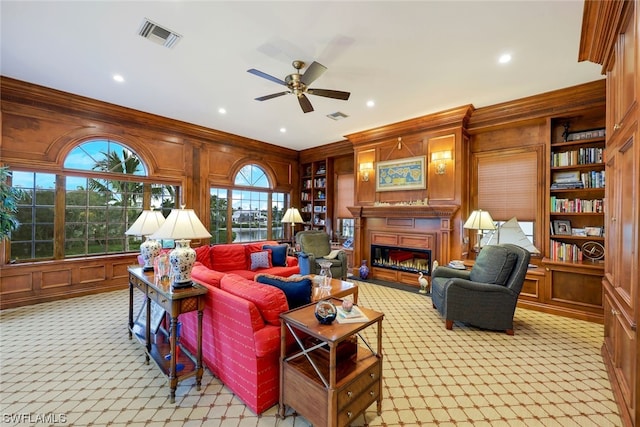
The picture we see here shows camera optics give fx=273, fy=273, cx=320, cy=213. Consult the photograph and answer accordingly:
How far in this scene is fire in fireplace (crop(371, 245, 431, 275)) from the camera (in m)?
5.21

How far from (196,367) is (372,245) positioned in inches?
167

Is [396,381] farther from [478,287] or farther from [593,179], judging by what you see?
[593,179]

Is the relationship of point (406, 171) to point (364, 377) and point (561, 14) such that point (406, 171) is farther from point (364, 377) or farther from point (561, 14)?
point (364, 377)

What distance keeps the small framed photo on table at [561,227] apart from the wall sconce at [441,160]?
180 centimetres

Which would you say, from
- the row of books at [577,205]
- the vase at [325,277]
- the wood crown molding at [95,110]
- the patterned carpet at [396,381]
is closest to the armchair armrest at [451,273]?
the patterned carpet at [396,381]

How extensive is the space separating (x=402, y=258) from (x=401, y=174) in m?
1.69

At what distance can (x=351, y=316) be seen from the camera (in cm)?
185

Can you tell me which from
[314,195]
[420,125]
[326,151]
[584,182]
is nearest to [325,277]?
[420,125]

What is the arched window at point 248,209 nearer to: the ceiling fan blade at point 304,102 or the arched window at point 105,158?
the arched window at point 105,158

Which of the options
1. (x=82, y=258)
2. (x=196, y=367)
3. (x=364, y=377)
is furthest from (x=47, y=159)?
(x=364, y=377)

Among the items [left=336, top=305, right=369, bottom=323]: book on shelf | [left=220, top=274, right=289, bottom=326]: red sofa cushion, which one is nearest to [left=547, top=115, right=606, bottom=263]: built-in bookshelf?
[left=336, top=305, right=369, bottom=323]: book on shelf

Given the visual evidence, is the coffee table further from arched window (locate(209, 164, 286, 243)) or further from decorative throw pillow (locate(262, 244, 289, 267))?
arched window (locate(209, 164, 286, 243))

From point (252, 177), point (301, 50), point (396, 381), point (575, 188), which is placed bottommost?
point (396, 381)

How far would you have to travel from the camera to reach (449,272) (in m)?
3.88
